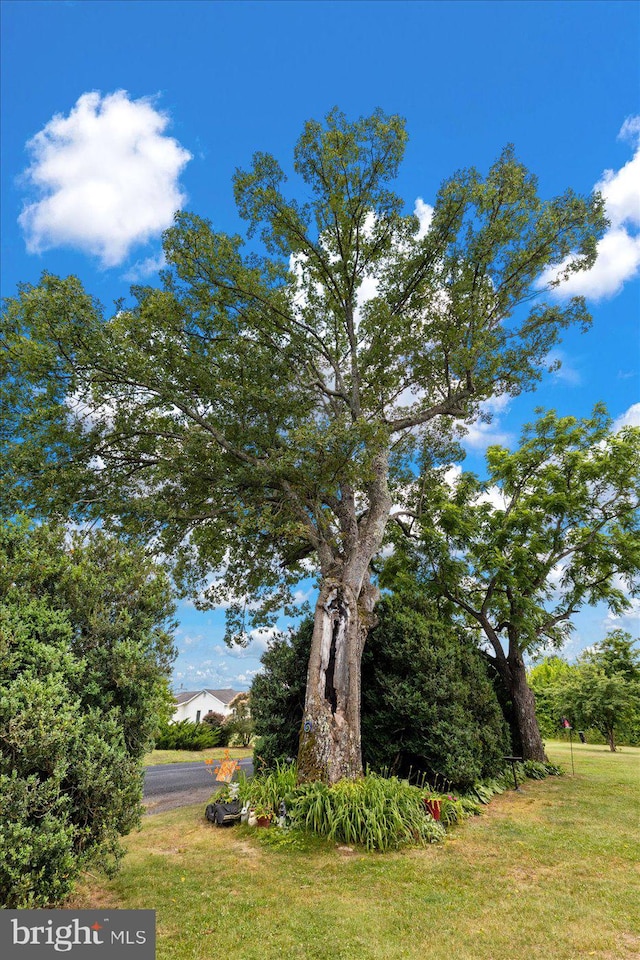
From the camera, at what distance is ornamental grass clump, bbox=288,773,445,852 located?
286 inches

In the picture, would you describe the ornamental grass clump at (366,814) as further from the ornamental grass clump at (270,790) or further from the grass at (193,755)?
the grass at (193,755)

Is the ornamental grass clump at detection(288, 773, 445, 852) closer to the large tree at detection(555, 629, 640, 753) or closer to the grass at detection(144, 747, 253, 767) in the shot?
the grass at detection(144, 747, 253, 767)

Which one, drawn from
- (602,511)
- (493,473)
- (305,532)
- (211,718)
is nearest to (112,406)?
(305,532)

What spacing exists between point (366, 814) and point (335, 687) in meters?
2.42

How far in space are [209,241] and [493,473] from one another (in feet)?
36.2

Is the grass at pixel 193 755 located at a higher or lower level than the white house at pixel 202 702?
higher

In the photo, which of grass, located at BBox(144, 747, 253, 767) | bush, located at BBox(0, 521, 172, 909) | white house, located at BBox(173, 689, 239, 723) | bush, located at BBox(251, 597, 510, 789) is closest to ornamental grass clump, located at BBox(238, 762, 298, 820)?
bush, located at BBox(251, 597, 510, 789)

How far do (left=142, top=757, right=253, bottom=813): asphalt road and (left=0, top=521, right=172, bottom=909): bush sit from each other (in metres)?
3.71

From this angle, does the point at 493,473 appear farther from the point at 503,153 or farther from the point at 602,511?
the point at 503,153

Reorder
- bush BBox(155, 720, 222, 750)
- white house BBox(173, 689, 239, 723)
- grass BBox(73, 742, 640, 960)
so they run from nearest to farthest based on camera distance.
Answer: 1. grass BBox(73, 742, 640, 960)
2. bush BBox(155, 720, 222, 750)
3. white house BBox(173, 689, 239, 723)

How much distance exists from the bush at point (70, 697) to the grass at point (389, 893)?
3.86 feet

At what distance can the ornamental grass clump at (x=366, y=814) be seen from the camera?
7.25 m

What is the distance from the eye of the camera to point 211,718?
94.2ft

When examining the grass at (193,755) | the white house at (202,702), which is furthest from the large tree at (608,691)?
the white house at (202,702)
